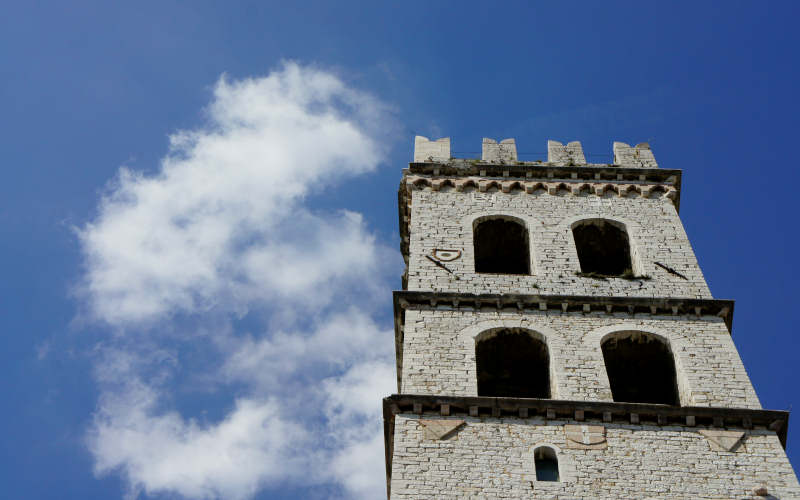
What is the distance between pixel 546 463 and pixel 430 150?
555 inches

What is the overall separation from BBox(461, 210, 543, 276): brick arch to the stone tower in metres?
0.06

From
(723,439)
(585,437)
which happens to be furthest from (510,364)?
(723,439)

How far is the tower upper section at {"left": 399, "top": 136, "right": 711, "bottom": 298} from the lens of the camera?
24.1 metres

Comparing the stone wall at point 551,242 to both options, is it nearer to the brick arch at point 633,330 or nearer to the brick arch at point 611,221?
the brick arch at point 611,221

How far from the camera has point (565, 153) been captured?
3081cm

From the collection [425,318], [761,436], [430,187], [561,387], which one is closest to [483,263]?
[430,187]

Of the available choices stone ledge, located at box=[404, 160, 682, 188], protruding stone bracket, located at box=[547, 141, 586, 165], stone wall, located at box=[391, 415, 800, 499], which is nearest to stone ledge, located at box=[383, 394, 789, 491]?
stone wall, located at box=[391, 415, 800, 499]

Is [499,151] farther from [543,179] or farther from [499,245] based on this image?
[499,245]

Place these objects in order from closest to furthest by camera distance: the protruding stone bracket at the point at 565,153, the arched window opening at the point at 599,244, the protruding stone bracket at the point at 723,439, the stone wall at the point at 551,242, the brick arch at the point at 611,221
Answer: the protruding stone bracket at the point at 723,439 → the stone wall at the point at 551,242 → the brick arch at the point at 611,221 → the arched window opening at the point at 599,244 → the protruding stone bracket at the point at 565,153

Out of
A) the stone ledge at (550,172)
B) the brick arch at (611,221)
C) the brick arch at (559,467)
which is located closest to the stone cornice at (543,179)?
the stone ledge at (550,172)

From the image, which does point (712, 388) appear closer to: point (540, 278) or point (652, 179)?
point (540, 278)

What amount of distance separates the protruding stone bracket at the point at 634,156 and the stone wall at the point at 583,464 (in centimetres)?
1237

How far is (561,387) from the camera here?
20531 millimetres

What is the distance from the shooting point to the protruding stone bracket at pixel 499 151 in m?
30.4
